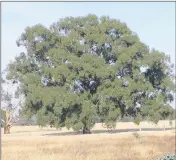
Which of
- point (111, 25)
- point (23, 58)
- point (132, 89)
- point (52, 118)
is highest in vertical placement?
point (111, 25)

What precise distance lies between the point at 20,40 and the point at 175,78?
17553 millimetres

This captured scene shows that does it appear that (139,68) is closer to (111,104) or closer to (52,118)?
(111,104)

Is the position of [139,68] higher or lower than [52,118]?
higher

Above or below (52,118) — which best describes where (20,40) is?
above

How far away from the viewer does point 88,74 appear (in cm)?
4662

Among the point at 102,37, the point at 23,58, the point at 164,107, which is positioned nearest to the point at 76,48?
the point at 102,37

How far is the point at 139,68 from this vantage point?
161 ft

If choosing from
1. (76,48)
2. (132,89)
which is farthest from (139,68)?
(76,48)

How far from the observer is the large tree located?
154 ft

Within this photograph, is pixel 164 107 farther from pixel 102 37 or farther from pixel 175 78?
pixel 102 37

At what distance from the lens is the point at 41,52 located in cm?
4981

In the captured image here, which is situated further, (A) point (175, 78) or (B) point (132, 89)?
(A) point (175, 78)

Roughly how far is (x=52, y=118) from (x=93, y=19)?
12194mm

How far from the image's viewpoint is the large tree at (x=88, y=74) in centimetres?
4681
